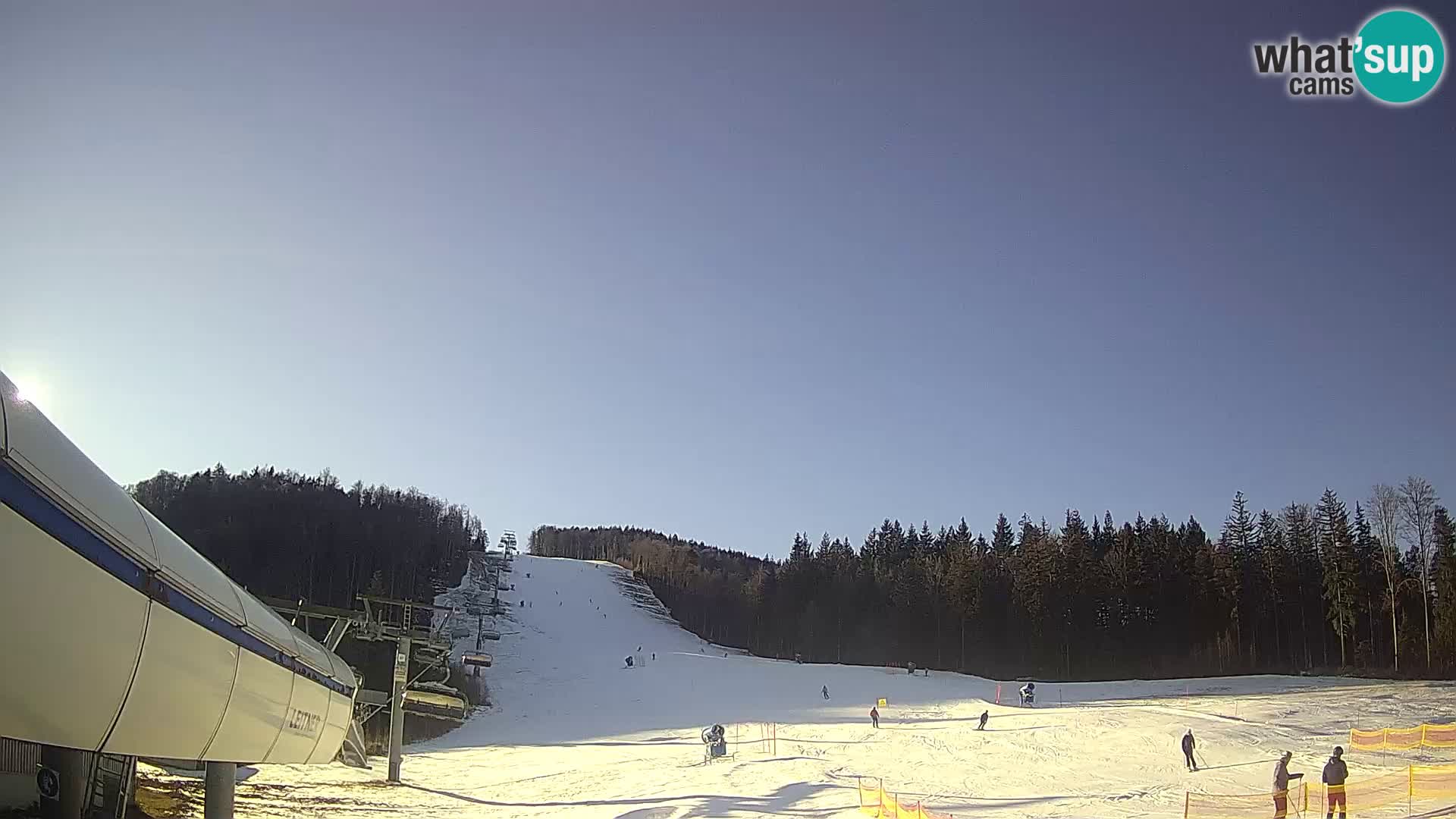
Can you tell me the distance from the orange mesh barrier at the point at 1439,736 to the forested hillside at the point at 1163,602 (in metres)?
28.4

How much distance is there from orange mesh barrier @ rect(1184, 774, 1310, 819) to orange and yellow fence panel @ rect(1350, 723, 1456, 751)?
37.1 feet

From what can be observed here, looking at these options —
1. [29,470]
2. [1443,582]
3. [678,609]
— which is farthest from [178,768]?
[678,609]

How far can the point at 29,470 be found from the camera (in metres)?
7.48

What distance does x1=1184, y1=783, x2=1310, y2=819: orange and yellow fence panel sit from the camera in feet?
62.8

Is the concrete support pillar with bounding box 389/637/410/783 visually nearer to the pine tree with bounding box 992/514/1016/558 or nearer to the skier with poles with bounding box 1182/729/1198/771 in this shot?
the skier with poles with bounding box 1182/729/1198/771

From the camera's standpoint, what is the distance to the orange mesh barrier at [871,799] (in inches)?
828

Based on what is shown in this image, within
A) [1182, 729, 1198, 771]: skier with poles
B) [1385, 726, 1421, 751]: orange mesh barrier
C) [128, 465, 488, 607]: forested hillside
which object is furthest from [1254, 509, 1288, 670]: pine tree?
[128, 465, 488, 607]: forested hillside

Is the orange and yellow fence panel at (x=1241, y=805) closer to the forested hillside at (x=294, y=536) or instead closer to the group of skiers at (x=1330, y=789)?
the group of skiers at (x=1330, y=789)

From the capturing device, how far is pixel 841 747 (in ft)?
112

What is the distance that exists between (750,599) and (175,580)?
105 metres

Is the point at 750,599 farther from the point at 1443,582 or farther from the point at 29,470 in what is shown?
the point at 29,470

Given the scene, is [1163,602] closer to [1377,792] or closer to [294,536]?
[1377,792]

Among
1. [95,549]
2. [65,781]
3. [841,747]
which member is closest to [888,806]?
[841,747]

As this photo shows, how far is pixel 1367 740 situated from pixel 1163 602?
147 feet
